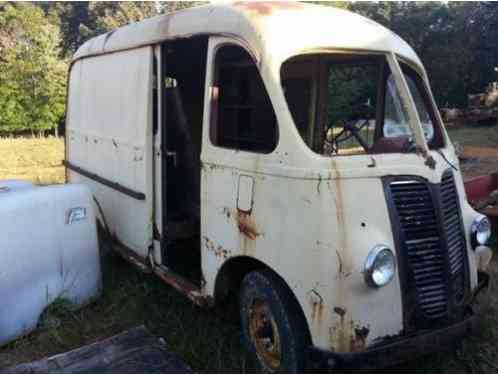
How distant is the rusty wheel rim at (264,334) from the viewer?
10.1 ft

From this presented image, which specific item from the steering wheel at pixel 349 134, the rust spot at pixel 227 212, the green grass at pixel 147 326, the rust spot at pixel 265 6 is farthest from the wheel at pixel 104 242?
the rust spot at pixel 265 6

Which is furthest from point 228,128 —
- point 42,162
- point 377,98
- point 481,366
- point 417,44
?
point 417,44

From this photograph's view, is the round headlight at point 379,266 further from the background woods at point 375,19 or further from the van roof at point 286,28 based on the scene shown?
the background woods at point 375,19

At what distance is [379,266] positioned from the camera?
2.66 meters

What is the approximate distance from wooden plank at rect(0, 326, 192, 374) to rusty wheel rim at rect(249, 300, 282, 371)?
0.50 meters

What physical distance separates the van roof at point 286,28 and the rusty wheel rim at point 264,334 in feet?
5.11

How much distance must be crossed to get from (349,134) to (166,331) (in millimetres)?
2154

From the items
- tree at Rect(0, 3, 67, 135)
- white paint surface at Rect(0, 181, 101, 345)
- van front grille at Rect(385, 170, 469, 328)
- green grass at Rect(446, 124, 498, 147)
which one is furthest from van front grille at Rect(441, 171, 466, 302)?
tree at Rect(0, 3, 67, 135)

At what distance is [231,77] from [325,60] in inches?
37.6

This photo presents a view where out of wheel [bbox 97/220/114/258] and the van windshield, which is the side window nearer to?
the van windshield

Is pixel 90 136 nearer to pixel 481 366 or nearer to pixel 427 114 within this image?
pixel 427 114

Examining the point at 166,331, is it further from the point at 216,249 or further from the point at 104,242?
the point at 104,242

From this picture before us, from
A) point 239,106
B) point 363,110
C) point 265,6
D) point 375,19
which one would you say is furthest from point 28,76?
point 265,6

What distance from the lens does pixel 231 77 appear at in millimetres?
3670
